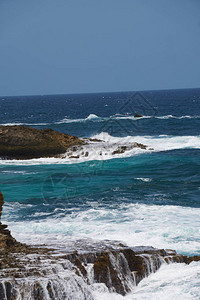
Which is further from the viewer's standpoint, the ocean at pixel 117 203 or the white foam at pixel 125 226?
the white foam at pixel 125 226

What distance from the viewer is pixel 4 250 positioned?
36.5 feet

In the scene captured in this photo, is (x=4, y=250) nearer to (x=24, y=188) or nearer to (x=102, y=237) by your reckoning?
(x=102, y=237)

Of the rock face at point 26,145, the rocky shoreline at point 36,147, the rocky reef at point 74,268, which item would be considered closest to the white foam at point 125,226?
the rocky reef at point 74,268

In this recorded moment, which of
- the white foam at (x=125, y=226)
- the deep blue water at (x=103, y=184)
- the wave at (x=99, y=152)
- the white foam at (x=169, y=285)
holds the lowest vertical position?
the white foam at (x=169, y=285)

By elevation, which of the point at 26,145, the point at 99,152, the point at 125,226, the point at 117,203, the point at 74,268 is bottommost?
the point at 125,226

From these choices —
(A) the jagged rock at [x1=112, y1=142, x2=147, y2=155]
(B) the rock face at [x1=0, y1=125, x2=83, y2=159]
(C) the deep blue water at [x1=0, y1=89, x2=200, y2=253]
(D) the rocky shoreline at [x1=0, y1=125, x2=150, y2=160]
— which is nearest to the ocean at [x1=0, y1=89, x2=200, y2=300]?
(C) the deep blue water at [x1=0, y1=89, x2=200, y2=253]

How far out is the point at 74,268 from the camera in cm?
1049

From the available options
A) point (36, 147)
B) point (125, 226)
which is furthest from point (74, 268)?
point (36, 147)

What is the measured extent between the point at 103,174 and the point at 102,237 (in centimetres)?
1316

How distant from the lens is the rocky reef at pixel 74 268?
9.35 metres

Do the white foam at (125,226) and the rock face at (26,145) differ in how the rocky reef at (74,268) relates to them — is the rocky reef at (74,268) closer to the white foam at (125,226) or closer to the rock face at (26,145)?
the white foam at (125,226)

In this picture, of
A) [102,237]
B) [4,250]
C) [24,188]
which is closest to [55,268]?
[4,250]

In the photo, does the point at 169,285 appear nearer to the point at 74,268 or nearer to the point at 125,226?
the point at 74,268

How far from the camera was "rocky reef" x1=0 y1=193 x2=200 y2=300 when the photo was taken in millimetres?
9352
